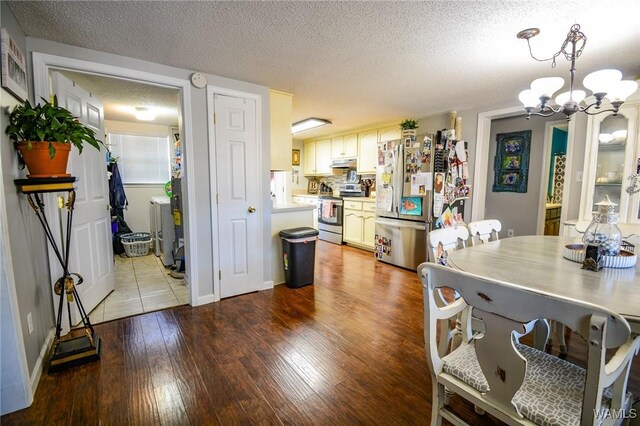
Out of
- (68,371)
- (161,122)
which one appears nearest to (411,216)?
(68,371)

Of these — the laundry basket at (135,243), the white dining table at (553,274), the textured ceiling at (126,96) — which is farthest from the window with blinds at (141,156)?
the white dining table at (553,274)

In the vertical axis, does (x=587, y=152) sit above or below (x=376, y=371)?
above

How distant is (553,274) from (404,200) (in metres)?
2.58

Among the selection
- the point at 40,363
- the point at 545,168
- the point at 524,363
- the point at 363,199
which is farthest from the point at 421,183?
the point at 40,363

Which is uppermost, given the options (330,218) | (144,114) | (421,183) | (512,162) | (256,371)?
(144,114)

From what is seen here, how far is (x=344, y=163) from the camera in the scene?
19.0 ft

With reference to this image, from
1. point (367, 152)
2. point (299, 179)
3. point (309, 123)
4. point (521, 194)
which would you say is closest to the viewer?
point (521, 194)

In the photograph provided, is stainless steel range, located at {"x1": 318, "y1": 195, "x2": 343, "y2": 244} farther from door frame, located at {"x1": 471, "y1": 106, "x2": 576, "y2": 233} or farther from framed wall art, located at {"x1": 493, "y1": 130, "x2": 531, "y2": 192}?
framed wall art, located at {"x1": 493, "y1": 130, "x2": 531, "y2": 192}

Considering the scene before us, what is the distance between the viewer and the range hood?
5680 mm

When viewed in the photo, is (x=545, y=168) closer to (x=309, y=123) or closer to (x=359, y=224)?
(x=359, y=224)

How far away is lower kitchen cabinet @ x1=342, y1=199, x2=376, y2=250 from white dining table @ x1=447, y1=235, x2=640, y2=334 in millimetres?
2927

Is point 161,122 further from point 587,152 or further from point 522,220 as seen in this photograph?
point 522,220

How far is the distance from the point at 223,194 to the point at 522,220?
445 cm

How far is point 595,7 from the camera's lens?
1617 millimetres
